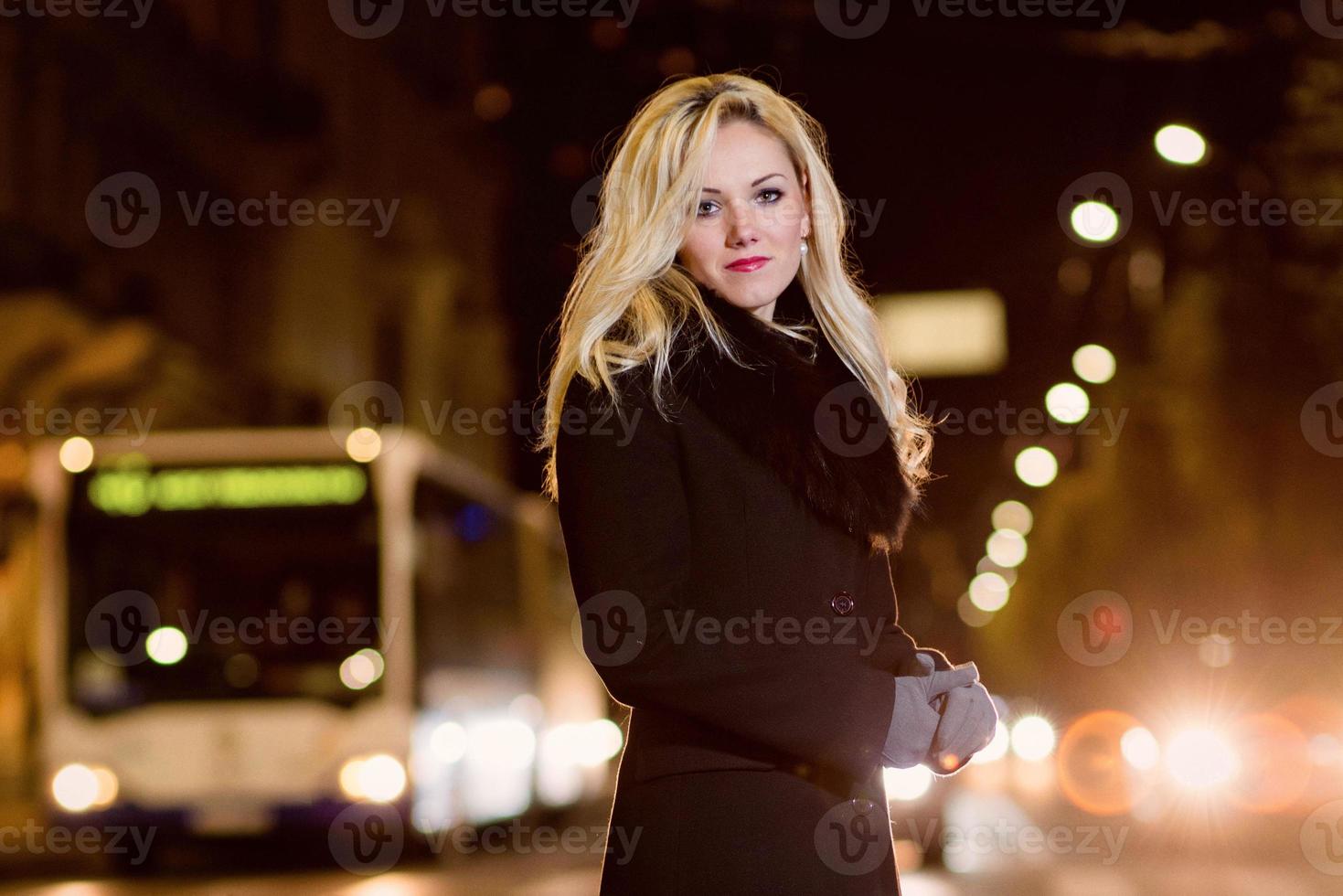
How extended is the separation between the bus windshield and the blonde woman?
1160 cm

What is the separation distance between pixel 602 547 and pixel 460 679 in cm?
1363

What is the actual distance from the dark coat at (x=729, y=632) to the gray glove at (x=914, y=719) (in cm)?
3

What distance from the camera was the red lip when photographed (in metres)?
3.23

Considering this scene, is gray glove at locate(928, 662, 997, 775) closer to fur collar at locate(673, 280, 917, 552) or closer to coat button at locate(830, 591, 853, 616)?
coat button at locate(830, 591, 853, 616)

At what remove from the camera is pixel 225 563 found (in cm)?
1435

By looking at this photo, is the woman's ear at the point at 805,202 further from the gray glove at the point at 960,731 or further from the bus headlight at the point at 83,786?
the bus headlight at the point at 83,786

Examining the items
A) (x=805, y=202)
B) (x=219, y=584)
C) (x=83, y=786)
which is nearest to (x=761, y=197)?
(x=805, y=202)

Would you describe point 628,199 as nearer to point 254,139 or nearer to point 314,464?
point 314,464

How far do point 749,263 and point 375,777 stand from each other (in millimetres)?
11653

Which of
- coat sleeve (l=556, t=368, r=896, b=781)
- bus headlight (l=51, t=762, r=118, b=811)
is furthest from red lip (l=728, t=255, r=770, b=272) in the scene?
bus headlight (l=51, t=762, r=118, b=811)

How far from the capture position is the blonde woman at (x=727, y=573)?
9.23ft

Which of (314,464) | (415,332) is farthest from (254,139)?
(314,464)

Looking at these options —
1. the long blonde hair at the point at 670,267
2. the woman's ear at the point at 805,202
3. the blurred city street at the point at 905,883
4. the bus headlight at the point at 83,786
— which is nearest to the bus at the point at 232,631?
the bus headlight at the point at 83,786

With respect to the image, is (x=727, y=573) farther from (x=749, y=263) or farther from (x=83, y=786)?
(x=83, y=786)
